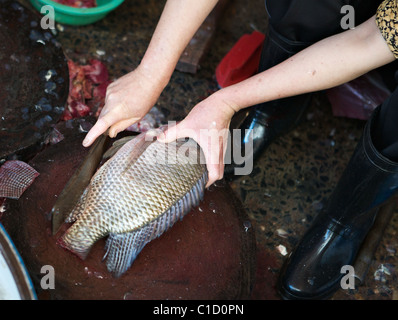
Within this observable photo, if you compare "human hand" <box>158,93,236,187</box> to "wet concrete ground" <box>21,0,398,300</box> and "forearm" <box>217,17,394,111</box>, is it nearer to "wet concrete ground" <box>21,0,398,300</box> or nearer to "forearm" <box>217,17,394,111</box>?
"forearm" <box>217,17,394,111</box>

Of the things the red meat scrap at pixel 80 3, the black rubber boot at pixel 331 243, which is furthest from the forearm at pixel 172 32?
the red meat scrap at pixel 80 3

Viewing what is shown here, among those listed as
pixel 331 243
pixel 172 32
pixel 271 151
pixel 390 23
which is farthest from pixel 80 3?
pixel 331 243

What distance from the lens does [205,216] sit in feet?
7.00

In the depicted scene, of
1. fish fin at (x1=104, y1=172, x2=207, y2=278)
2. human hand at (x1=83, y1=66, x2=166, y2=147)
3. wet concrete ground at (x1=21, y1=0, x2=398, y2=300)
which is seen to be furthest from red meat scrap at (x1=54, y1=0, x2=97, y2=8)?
fish fin at (x1=104, y1=172, x2=207, y2=278)

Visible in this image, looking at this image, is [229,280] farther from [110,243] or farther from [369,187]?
[369,187]

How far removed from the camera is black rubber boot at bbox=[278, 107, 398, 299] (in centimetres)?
221

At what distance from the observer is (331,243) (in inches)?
91.6

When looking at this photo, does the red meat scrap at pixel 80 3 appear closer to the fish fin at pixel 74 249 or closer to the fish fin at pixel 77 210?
the fish fin at pixel 77 210

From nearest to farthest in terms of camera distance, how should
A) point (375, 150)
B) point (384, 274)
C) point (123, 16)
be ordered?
1. point (375, 150)
2. point (384, 274)
3. point (123, 16)

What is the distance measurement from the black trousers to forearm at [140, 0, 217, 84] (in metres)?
0.35

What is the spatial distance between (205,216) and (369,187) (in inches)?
28.5
